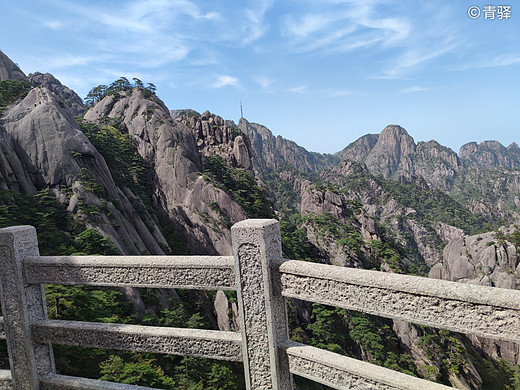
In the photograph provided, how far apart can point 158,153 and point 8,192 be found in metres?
14.4

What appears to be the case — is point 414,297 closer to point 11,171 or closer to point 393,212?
point 11,171

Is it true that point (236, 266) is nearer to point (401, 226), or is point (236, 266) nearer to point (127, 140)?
point (127, 140)

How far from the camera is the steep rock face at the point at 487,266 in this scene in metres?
27.1

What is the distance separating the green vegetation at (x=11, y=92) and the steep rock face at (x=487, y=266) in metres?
38.5

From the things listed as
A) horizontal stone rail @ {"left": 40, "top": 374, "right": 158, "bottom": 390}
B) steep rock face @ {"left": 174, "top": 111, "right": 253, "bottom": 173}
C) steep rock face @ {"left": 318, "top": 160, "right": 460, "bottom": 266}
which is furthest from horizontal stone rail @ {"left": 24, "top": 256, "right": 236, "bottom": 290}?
steep rock face @ {"left": 318, "top": 160, "right": 460, "bottom": 266}

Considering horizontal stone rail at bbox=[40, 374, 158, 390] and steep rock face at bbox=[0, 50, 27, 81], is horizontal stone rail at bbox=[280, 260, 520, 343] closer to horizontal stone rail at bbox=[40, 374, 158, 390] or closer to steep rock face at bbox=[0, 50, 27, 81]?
horizontal stone rail at bbox=[40, 374, 158, 390]

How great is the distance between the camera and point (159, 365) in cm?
1216

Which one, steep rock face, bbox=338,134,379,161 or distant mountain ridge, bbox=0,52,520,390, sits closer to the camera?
distant mountain ridge, bbox=0,52,520,390

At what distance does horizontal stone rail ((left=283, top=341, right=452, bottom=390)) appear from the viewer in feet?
6.28

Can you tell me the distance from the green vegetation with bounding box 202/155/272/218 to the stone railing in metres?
23.2

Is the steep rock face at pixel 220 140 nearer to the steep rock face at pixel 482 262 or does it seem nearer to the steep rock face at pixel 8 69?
the steep rock face at pixel 8 69

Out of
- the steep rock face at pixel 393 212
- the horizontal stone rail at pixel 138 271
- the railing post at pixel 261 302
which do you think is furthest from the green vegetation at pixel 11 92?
the steep rock face at pixel 393 212

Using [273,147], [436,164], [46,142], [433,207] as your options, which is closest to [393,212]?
[433,207]

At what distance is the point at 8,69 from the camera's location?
35688 millimetres
